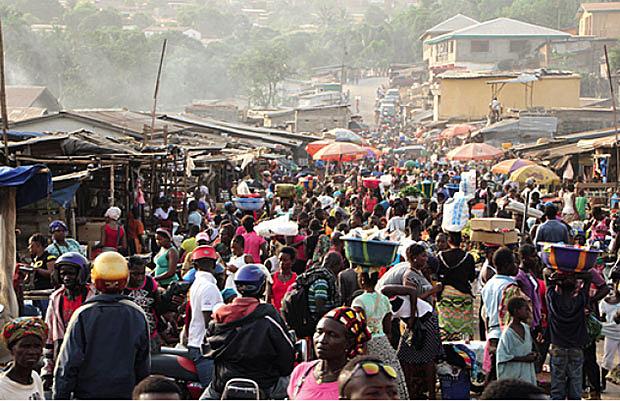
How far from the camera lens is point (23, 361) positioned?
5.52 meters

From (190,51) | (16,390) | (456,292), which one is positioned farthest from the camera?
(190,51)

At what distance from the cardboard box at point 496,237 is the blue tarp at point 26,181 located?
5.11 meters

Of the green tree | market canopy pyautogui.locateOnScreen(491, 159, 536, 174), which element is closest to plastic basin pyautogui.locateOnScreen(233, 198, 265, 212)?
market canopy pyautogui.locateOnScreen(491, 159, 536, 174)

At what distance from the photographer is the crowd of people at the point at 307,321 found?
5496 mm

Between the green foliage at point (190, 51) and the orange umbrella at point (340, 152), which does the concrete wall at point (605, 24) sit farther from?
the orange umbrella at point (340, 152)

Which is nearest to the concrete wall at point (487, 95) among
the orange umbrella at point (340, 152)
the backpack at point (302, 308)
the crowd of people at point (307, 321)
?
the orange umbrella at point (340, 152)

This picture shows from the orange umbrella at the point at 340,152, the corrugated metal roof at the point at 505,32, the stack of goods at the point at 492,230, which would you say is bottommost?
the stack of goods at the point at 492,230

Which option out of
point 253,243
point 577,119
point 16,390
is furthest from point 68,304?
point 577,119

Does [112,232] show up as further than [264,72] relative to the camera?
No

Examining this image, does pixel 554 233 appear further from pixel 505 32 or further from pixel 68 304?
pixel 505 32

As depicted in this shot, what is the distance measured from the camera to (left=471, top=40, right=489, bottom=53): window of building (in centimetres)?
8031

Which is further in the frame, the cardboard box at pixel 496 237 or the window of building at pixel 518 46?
the window of building at pixel 518 46

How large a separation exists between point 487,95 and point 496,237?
43413 millimetres

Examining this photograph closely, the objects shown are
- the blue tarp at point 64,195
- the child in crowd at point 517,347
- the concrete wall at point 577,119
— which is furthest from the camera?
the concrete wall at point 577,119
